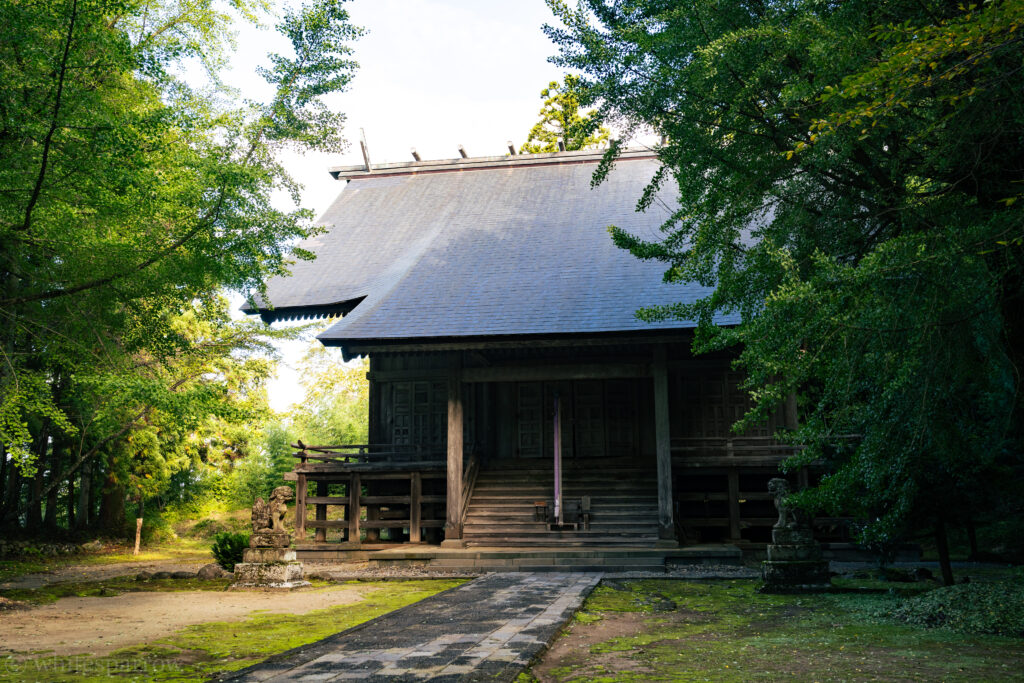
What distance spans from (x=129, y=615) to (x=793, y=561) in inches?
314

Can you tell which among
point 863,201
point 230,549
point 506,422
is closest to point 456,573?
point 230,549

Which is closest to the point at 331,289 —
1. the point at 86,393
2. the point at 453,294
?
the point at 453,294

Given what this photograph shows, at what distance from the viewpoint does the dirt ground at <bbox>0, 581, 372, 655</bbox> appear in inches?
271

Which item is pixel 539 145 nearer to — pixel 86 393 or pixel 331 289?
pixel 331 289

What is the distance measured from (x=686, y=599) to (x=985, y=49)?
274 inches

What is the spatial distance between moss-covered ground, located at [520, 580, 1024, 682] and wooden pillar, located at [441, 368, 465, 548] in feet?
17.3

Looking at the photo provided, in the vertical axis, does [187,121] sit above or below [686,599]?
above

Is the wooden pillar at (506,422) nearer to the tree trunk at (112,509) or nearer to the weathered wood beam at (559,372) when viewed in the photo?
the weathered wood beam at (559,372)

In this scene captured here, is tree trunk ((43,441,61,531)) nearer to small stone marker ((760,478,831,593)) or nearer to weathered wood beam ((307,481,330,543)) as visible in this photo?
weathered wood beam ((307,481,330,543))

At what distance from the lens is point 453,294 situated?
50.7 ft

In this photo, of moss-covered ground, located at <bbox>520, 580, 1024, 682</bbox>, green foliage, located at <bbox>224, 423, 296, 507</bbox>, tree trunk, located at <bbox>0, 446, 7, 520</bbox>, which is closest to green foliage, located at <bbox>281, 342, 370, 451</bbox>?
green foliage, located at <bbox>224, 423, 296, 507</bbox>

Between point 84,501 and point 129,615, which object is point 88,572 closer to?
point 84,501

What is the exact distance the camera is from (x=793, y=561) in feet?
32.1

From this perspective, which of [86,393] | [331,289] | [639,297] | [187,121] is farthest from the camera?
[331,289]
